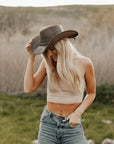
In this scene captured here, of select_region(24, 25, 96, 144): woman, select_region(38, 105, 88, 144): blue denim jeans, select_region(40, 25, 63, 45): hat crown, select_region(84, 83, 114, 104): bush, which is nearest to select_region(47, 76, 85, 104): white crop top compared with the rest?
select_region(24, 25, 96, 144): woman

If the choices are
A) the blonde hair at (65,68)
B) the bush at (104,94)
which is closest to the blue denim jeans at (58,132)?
the blonde hair at (65,68)

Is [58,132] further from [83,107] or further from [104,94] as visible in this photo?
[104,94]

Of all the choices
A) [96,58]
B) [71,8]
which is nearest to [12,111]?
[96,58]

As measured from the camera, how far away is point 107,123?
459 cm

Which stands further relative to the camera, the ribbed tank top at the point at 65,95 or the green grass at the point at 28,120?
the green grass at the point at 28,120

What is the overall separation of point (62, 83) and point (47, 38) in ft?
1.18

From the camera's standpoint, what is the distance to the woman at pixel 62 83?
1.90 m

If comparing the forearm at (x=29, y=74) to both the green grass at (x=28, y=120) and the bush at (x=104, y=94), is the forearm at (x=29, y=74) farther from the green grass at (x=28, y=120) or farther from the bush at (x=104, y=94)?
the bush at (x=104, y=94)

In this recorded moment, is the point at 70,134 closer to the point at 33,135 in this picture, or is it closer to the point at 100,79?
the point at 33,135

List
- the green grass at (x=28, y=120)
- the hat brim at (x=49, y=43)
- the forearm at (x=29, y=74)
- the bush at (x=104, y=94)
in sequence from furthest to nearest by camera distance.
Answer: the bush at (x=104, y=94)
the green grass at (x=28, y=120)
the forearm at (x=29, y=74)
the hat brim at (x=49, y=43)

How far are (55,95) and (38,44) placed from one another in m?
0.41

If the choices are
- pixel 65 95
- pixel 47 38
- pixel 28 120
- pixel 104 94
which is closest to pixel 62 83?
pixel 65 95

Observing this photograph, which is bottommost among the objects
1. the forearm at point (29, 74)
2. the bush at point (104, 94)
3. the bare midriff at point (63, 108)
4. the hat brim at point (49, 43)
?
the bush at point (104, 94)

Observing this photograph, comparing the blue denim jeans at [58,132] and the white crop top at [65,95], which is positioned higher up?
the white crop top at [65,95]
